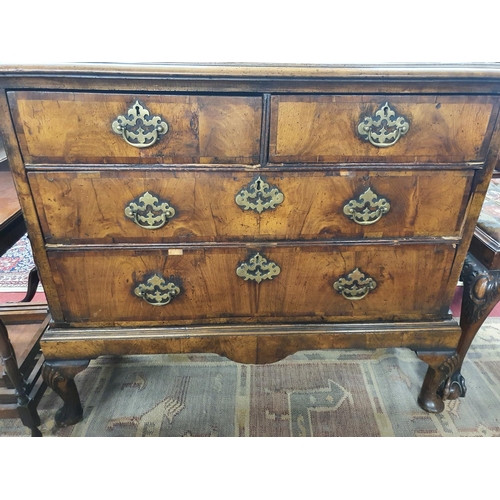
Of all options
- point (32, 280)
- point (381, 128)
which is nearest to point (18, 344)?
point (32, 280)

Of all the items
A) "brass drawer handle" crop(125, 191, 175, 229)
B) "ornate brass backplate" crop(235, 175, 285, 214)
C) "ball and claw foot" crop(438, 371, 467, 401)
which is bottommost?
"ball and claw foot" crop(438, 371, 467, 401)

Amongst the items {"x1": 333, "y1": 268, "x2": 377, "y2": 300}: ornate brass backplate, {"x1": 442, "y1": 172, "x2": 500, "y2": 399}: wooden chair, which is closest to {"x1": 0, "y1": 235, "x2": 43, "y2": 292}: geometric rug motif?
{"x1": 333, "y1": 268, "x2": 377, "y2": 300}: ornate brass backplate

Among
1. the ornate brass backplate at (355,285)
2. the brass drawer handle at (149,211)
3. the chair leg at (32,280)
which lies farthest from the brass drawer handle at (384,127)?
the chair leg at (32,280)

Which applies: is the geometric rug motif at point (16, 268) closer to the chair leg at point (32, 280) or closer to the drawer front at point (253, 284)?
the chair leg at point (32, 280)

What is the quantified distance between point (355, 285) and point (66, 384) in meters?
0.89

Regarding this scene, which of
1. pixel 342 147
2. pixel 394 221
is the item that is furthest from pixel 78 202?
pixel 394 221

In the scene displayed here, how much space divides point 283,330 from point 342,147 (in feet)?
1.75

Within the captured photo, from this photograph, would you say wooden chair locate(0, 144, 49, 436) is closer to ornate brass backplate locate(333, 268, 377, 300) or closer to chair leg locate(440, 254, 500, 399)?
ornate brass backplate locate(333, 268, 377, 300)

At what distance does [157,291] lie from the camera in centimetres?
113

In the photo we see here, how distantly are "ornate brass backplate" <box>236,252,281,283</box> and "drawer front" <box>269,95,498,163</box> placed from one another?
0.88 ft

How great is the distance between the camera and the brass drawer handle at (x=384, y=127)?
93 cm

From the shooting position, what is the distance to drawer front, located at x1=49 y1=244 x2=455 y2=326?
1.09 m

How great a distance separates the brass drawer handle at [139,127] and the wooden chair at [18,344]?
44cm

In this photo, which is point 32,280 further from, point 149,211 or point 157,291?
point 149,211
